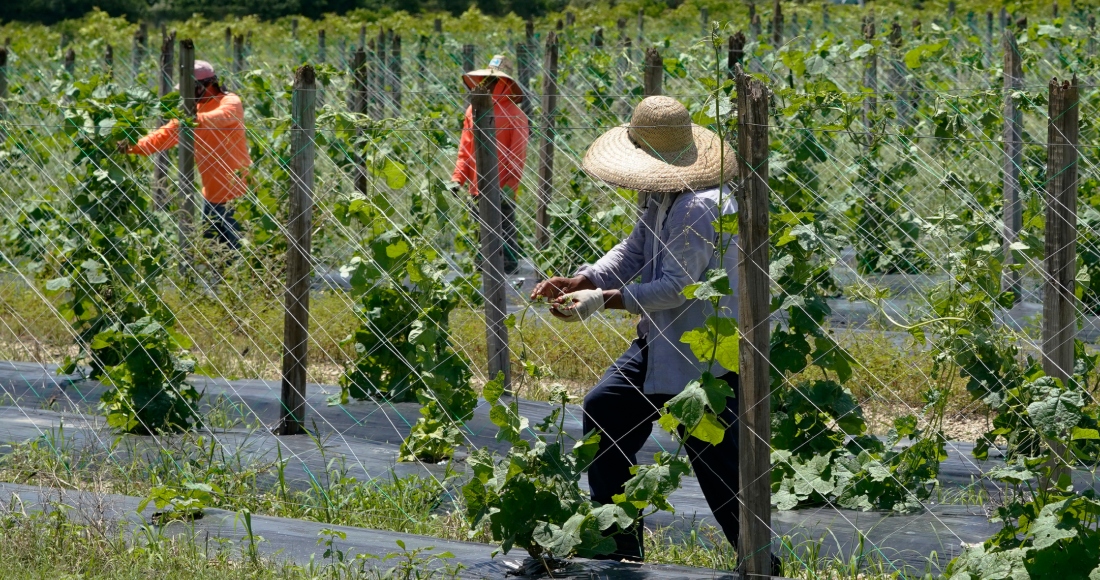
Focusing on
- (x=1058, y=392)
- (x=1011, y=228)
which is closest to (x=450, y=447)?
(x=1058, y=392)

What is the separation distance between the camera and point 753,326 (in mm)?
2756

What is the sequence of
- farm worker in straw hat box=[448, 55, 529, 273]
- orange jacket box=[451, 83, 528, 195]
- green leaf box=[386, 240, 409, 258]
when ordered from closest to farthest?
green leaf box=[386, 240, 409, 258] → farm worker in straw hat box=[448, 55, 529, 273] → orange jacket box=[451, 83, 528, 195]

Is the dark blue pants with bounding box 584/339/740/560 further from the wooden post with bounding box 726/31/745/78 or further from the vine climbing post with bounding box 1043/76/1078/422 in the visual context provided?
the wooden post with bounding box 726/31/745/78

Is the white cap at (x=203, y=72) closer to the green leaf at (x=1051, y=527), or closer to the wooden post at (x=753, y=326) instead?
the wooden post at (x=753, y=326)

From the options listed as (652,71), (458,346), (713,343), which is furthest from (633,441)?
(652,71)

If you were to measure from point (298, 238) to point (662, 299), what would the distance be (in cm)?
172

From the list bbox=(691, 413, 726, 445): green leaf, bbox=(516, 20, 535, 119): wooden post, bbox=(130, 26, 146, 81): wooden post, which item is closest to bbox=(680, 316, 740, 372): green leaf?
bbox=(691, 413, 726, 445): green leaf

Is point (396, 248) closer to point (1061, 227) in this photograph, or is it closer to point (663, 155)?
point (663, 155)

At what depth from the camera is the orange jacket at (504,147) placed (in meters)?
6.39

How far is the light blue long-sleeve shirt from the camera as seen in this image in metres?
3.05

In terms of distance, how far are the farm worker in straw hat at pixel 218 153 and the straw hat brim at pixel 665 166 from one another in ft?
11.9

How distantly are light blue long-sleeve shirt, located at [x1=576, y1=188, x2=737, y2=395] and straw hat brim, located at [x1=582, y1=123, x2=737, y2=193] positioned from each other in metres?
0.05

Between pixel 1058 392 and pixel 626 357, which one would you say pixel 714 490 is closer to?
pixel 626 357

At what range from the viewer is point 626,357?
3.22 meters
